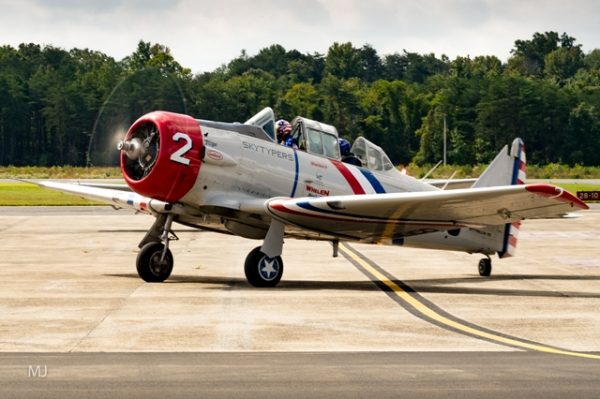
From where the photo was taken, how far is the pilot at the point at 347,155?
58.5 feet

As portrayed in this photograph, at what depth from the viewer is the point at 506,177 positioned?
62.8 feet

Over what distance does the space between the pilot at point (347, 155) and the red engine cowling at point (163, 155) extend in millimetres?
2663

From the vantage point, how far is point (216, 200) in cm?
1625

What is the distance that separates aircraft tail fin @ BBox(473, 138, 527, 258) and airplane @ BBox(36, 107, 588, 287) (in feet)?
3.87

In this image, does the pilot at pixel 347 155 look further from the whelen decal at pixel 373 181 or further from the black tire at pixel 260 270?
the black tire at pixel 260 270

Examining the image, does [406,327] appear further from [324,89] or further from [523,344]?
[324,89]

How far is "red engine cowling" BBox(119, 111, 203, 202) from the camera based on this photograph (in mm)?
15750

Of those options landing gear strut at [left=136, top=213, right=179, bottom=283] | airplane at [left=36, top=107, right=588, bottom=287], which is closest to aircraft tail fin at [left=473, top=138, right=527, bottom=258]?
airplane at [left=36, top=107, right=588, bottom=287]

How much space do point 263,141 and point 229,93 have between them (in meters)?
49.7

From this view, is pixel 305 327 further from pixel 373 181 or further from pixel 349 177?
pixel 373 181

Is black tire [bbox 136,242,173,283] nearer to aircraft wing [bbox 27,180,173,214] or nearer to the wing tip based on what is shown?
aircraft wing [bbox 27,180,173,214]

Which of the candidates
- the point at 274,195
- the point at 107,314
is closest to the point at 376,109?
the point at 274,195

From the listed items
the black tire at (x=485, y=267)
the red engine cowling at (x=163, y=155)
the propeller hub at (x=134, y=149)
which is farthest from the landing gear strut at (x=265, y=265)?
the black tire at (x=485, y=267)

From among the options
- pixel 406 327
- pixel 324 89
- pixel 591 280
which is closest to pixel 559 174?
pixel 324 89
